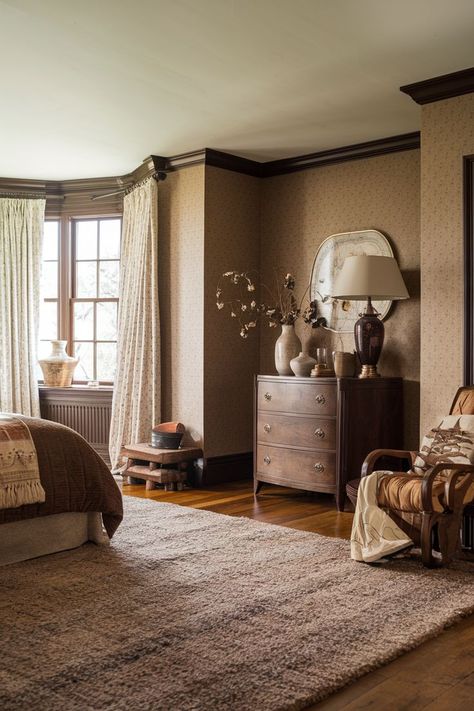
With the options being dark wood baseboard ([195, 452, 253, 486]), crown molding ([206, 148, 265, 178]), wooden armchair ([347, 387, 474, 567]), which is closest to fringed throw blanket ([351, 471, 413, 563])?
wooden armchair ([347, 387, 474, 567])

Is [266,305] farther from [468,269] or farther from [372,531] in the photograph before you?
[372,531]

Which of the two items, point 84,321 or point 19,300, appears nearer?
point 19,300

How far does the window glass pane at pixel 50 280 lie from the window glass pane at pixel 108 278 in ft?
1.64

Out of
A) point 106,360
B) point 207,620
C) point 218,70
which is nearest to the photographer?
point 207,620

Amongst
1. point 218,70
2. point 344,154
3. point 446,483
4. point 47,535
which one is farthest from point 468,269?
point 47,535

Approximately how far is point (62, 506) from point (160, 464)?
2.24 metres

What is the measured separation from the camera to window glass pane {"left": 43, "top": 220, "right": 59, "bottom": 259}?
24.3ft

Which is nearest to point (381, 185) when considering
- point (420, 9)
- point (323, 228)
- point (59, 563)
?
point (323, 228)

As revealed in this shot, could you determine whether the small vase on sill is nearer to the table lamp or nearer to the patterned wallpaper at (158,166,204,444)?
the patterned wallpaper at (158,166,204,444)

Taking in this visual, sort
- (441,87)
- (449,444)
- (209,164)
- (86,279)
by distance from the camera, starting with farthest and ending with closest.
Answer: (86,279) → (209,164) → (441,87) → (449,444)

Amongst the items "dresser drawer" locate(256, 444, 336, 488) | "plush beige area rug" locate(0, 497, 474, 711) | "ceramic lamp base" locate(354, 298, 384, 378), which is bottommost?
"plush beige area rug" locate(0, 497, 474, 711)

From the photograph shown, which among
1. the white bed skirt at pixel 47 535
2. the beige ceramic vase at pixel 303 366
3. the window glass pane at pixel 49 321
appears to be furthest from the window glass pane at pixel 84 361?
the white bed skirt at pixel 47 535

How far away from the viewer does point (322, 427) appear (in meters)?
5.23

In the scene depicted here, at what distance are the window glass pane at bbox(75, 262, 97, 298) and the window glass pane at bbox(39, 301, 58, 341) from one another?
11.9 inches
